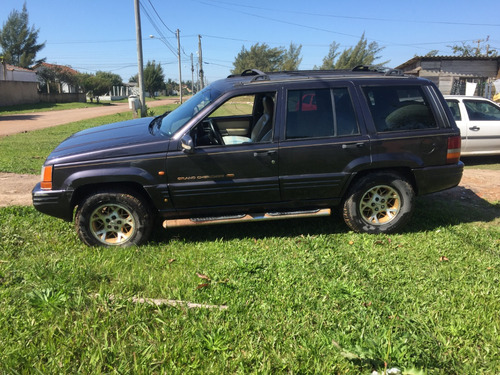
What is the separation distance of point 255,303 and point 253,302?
1.2 inches

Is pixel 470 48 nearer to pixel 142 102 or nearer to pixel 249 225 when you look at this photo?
pixel 142 102

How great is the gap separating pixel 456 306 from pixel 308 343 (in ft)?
4.53

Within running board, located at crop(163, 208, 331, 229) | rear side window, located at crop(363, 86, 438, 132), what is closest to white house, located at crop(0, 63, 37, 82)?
running board, located at crop(163, 208, 331, 229)

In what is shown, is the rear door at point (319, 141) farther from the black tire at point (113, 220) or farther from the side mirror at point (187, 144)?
the black tire at point (113, 220)

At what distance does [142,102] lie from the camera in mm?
16812

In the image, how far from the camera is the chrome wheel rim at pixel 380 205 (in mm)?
4473

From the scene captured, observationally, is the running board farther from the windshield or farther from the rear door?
the windshield

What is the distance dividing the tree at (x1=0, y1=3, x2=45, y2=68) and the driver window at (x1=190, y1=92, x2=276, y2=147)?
77490mm

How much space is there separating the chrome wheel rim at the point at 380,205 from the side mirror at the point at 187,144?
212 cm

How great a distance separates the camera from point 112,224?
4109mm

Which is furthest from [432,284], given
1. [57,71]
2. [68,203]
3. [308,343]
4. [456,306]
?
[57,71]

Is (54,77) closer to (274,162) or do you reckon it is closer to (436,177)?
(274,162)

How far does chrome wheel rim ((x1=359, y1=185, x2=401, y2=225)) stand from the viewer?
176 inches

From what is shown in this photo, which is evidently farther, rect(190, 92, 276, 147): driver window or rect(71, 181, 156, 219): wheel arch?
rect(190, 92, 276, 147): driver window
